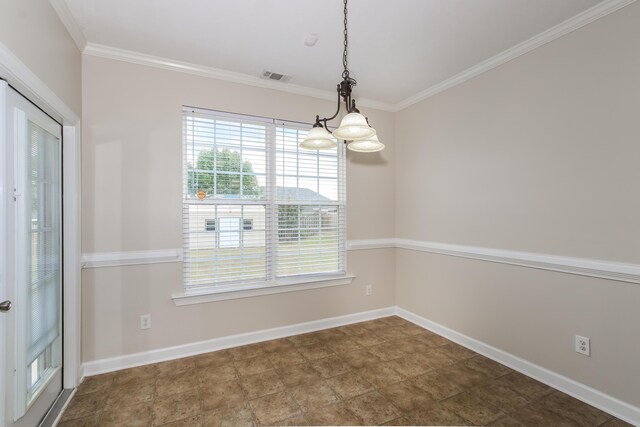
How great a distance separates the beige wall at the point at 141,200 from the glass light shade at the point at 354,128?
1.70 metres

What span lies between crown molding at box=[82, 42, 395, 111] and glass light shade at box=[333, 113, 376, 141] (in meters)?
1.76

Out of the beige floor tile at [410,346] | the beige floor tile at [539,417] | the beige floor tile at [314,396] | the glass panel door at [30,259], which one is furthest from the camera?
the beige floor tile at [410,346]

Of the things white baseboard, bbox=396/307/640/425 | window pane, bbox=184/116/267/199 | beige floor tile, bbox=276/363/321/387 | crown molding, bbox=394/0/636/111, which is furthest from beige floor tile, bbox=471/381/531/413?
crown molding, bbox=394/0/636/111

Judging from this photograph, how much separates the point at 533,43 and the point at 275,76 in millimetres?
2328

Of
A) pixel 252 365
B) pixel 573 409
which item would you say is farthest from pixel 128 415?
pixel 573 409

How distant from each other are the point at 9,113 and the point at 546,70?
365cm

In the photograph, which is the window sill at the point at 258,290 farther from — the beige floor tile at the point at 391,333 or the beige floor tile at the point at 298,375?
the beige floor tile at the point at 298,375

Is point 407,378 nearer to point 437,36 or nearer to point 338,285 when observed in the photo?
point 338,285

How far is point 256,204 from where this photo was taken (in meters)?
3.28

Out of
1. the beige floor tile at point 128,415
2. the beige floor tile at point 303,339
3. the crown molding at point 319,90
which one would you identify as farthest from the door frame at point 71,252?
the beige floor tile at point 303,339

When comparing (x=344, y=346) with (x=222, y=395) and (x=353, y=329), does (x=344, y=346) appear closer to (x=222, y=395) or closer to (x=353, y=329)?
(x=353, y=329)

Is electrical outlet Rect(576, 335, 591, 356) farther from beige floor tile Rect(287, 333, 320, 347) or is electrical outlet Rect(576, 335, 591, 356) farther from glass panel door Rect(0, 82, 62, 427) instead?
glass panel door Rect(0, 82, 62, 427)

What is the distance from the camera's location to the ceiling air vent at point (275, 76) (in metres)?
3.11

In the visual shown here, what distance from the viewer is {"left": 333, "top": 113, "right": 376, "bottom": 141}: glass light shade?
181cm
